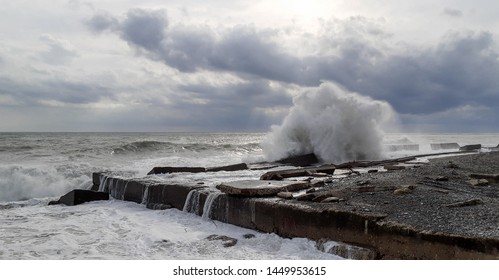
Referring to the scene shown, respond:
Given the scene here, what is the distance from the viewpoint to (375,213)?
176 inches

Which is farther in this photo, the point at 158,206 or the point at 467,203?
the point at 158,206

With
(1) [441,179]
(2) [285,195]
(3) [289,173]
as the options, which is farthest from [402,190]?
(3) [289,173]

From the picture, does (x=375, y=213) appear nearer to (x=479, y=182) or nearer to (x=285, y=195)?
(x=285, y=195)

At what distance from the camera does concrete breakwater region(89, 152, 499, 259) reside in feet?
12.2

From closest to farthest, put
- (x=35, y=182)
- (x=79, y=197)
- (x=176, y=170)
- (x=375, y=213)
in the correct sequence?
(x=375, y=213), (x=79, y=197), (x=176, y=170), (x=35, y=182)

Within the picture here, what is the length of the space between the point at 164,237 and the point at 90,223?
5.78ft

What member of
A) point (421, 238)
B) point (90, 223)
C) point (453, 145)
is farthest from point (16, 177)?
point (453, 145)

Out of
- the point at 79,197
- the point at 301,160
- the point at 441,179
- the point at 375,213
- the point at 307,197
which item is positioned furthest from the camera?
the point at 301,160

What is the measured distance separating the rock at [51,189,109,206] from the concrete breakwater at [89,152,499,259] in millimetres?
1833

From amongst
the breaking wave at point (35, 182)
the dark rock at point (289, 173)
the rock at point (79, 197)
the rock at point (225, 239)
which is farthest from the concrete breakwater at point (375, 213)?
the breaking wave at point (35, 182)

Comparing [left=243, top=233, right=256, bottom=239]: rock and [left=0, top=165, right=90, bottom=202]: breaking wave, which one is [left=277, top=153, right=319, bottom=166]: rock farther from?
[left=243, top=233, right=256, bottom=239]: rock

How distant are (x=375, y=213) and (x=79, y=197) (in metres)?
6.23

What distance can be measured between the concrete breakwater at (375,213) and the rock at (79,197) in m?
1.83

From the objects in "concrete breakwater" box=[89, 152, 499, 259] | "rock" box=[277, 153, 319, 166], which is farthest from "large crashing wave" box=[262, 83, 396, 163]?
"concrete breakwater" box=[89, 152, 499, 259]
